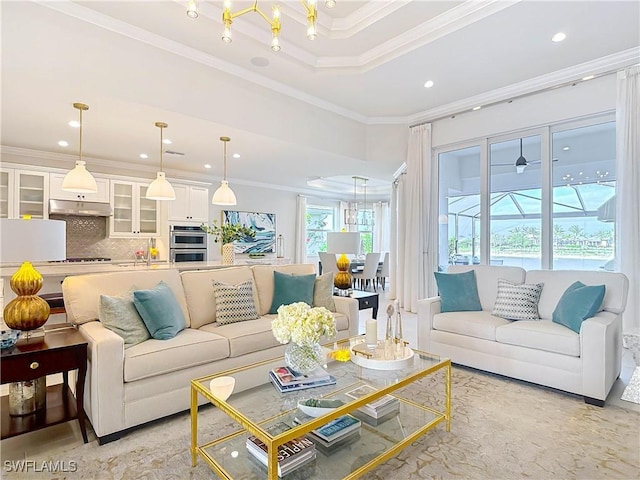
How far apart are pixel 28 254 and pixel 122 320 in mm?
747

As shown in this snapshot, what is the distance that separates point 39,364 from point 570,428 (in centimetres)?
319

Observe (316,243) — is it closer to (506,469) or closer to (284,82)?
(284,82)

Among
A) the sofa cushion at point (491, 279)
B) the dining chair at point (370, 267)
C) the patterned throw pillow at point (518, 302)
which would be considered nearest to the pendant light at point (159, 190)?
the sofa cushion at point (491, 279)

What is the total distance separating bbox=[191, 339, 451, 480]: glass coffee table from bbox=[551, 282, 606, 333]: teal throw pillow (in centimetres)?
129

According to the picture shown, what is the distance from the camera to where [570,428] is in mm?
2291

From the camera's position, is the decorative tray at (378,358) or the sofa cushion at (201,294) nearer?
the decorative tray at (378,358)

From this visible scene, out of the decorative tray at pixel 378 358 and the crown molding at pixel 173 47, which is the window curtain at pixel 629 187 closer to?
the decorative tray at pixel 378 358

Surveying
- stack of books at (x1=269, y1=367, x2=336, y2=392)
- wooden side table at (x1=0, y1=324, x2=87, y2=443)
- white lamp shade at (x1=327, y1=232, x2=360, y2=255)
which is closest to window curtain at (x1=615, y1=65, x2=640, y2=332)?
white lamp shade at (x1=327, y1=232, x2=360, y2=255)

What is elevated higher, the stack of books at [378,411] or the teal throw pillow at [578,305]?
the teal throw pillow at [578,305]

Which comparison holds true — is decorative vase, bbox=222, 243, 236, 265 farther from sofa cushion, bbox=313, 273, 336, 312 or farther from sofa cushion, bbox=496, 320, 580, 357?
sofa cushion, bbox=496, 320, 580, 357

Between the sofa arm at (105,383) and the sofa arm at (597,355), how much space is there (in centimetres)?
315

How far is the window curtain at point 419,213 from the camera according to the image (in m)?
5.63

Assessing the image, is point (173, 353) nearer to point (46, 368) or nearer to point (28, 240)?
point (46, 368)

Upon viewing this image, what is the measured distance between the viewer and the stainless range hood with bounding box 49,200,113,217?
5.32m
